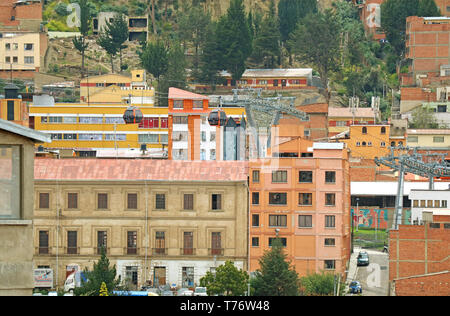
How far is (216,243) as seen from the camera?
61.7 meters

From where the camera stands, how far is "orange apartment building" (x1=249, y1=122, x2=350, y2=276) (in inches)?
2484

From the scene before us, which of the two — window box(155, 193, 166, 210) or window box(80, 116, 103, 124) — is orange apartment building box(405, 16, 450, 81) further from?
window box(155, 193, 166, 210)

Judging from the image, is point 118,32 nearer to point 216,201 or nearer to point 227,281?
point 216,201

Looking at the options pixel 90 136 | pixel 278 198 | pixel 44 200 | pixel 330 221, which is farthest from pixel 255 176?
pixel 90 136

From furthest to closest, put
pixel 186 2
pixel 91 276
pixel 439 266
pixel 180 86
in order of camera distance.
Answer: pixel 186 2
pixel 180 86
pixel 439 266
pixel 91 276

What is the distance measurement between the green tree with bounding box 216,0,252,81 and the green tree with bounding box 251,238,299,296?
7476cm

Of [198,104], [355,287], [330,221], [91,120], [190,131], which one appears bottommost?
[355,287]

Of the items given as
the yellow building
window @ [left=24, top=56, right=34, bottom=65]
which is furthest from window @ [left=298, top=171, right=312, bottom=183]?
window @ [left=24, top=56, right=34, bottom=65]

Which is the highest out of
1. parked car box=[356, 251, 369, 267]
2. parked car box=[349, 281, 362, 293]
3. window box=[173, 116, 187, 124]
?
window box=[173, 116, 187, 124]

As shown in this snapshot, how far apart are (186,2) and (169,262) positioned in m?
95.2

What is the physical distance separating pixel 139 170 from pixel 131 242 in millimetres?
3650

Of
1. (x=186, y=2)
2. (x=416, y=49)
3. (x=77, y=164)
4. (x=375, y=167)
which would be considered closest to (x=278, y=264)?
(x=77, y=164)

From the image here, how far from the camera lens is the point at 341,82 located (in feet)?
436
